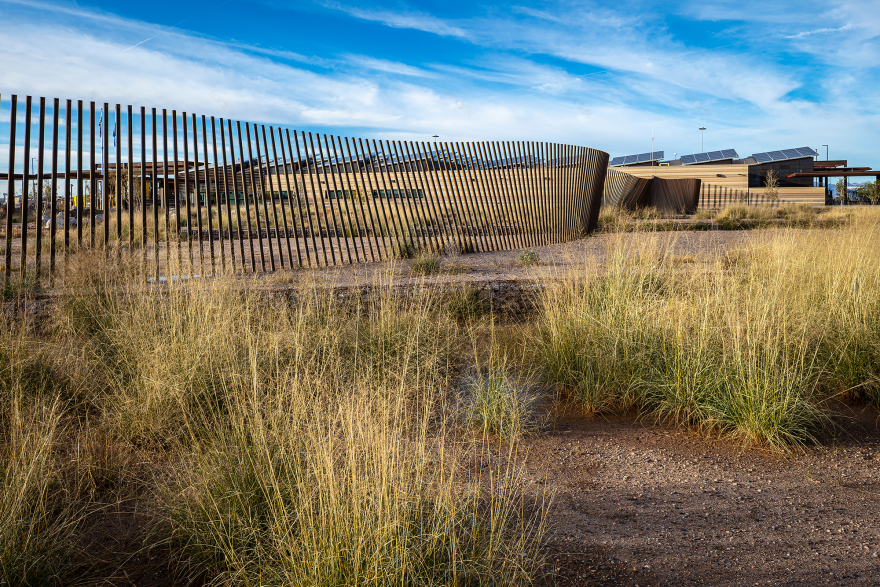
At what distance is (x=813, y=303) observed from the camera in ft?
16.0

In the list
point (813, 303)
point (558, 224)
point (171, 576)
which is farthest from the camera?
point (558, 224)

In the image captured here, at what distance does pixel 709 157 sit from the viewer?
138ft

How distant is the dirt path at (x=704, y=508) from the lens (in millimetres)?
2443

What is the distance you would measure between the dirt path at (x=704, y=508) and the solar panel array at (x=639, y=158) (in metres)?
42.9

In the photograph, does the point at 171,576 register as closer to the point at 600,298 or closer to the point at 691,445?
the point at 691,445

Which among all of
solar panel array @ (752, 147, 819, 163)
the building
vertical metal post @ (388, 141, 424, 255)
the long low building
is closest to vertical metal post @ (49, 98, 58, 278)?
vertical metal post @ (388, 141, 424, 255)

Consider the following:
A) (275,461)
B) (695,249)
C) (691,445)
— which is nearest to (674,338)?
(691,445)

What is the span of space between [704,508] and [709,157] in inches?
1760

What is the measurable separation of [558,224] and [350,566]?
486 inches

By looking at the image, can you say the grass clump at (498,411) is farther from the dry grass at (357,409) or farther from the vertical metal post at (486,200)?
the vertical metal post at (486,200)

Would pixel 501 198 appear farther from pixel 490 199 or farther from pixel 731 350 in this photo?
pixel 731 350

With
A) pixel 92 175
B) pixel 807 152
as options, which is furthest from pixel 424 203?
pixel 807 152

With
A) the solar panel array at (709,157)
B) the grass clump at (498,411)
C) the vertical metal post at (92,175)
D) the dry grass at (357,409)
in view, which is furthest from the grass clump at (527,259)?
the solar panel array at (709,157)

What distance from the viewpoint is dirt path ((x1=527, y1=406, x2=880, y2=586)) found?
244 cm
